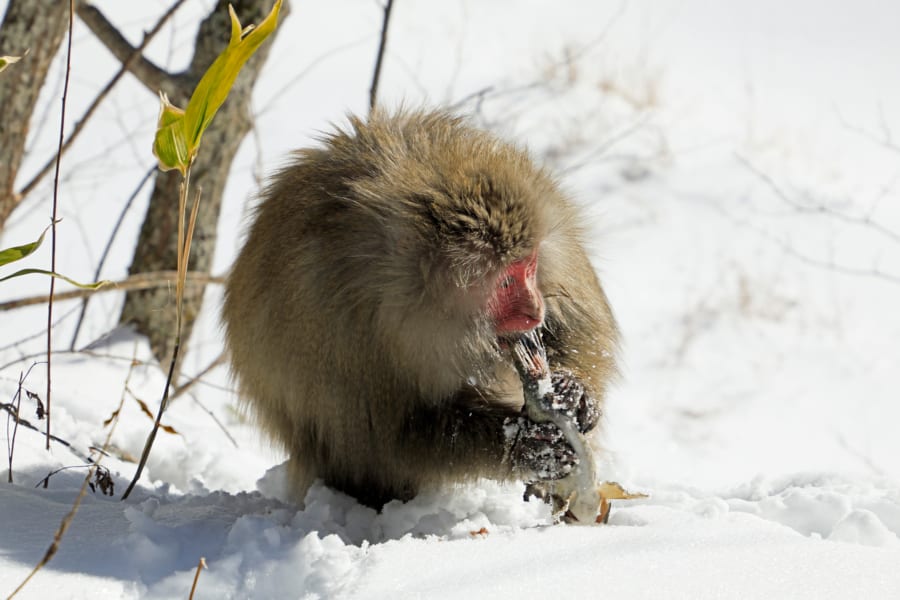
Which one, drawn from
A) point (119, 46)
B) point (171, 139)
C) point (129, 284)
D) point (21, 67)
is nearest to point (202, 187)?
point (119, 46)

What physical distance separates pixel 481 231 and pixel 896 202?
767cm

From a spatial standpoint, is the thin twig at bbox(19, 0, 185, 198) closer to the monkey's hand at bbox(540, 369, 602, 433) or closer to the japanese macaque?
the japanese macaque

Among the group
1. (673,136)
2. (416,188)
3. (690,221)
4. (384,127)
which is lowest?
(416,188)

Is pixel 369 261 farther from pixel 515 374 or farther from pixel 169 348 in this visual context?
pixel 169 348

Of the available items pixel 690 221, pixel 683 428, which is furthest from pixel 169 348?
pixel 690 221

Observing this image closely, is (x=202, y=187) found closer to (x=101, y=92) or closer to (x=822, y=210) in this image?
(x=101, y=92)

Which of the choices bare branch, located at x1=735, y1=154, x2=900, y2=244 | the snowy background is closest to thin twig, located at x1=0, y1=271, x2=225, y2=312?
the snowy background

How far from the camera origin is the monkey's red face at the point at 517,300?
8.50 feet

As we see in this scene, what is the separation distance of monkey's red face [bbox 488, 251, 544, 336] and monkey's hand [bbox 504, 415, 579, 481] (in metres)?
0.27

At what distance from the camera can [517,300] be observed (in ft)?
8.57

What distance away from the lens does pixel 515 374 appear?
2949 mm

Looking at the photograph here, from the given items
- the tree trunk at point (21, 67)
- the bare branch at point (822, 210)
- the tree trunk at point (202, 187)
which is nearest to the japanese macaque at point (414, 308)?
the tree trunk at point (21, 67)

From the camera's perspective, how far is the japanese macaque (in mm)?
2596

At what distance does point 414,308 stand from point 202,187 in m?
2.13
